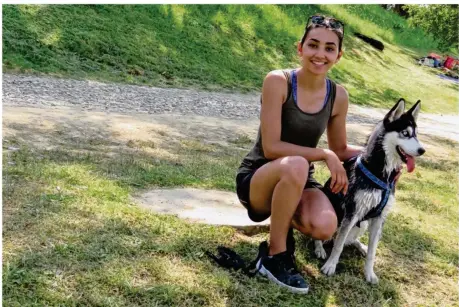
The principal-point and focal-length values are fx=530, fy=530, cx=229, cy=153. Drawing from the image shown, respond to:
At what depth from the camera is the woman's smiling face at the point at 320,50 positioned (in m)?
3.22

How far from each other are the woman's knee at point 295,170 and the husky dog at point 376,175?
53cm

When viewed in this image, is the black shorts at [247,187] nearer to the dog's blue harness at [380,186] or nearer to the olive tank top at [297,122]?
the olive tank top at [297,122]

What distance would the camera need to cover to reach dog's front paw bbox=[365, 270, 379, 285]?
3.47m

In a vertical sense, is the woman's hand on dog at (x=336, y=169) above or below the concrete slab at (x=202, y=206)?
above

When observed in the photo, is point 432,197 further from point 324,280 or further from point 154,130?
point 154,130

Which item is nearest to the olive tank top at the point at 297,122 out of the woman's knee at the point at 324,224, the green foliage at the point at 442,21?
the woman's knee at the point at 324,224

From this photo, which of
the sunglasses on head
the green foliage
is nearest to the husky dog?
the sunglasses on head

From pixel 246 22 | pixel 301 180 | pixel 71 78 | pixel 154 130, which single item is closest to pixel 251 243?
pixel 301 180

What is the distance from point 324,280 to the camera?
3.39 metres

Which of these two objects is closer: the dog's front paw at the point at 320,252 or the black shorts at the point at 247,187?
the black shorts at the point at 247,187

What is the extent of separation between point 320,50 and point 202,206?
1.68 meters

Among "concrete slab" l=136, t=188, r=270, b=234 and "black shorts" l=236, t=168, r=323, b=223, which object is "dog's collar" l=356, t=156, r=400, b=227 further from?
"concrete slab" l=136, t=188, r=270, b=234

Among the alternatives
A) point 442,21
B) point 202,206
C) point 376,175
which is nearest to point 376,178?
point 376,175

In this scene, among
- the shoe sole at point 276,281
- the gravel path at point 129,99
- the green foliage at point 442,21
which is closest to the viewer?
the shoe sole at point 276,281
